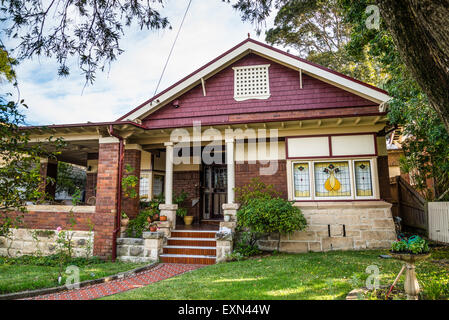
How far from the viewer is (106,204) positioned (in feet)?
27.6

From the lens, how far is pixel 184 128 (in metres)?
9.30

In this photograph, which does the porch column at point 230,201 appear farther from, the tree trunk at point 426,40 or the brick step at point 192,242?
the tree trunk at point 426,40

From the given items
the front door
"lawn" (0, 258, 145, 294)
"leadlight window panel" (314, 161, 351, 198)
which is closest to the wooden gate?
"leadlight window panel" (314, 161, 351, 198)

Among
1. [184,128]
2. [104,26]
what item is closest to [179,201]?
[184,128]

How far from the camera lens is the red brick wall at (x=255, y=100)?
9.26 metres

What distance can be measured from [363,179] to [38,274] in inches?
336

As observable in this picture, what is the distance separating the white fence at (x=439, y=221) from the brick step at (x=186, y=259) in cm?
716

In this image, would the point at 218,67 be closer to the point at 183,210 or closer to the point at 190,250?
the point at 183,210

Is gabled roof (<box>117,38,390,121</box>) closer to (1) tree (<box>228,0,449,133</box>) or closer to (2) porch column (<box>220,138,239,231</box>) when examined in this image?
(2) porch column (<box>220,138,239,231</box>)

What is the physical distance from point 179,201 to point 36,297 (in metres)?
6.09

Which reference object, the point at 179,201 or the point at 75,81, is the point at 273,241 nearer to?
the point at 179,201

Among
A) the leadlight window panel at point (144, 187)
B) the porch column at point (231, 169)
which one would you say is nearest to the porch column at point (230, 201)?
the porch column at point (231, 169)

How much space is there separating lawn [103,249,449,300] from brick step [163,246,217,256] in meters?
1.14

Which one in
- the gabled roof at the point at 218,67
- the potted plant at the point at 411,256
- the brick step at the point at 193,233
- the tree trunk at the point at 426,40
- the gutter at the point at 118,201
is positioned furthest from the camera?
the gabled roof at the point at 218,67
